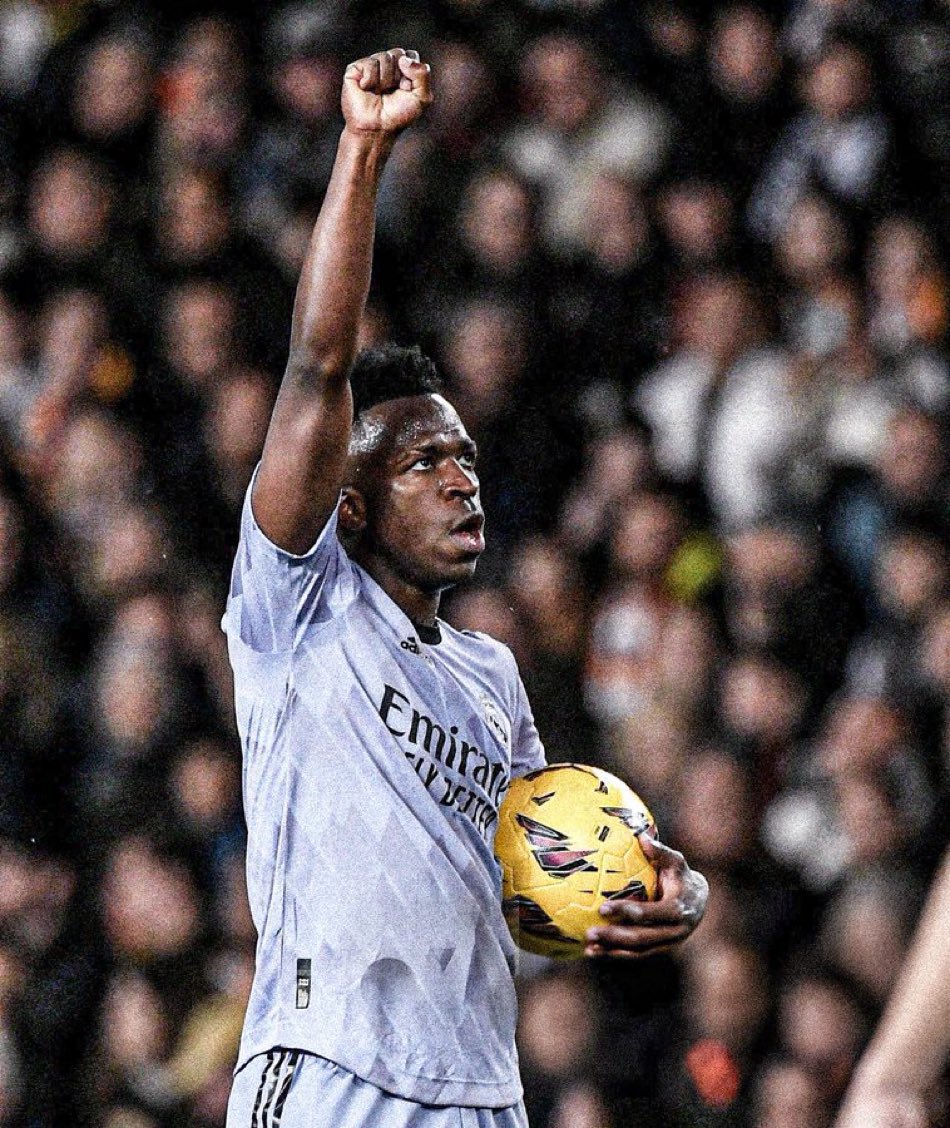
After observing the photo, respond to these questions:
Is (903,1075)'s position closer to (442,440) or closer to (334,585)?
(334,585)

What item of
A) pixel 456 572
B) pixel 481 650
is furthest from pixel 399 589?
pixel 481 650

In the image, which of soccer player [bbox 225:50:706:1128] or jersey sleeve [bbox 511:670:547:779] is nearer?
soccer player [bbox 225:50:706:1128]

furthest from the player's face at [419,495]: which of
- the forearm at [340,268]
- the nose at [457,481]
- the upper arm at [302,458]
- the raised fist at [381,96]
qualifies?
the raised fist at [381,96]

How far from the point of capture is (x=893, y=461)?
4.45 m

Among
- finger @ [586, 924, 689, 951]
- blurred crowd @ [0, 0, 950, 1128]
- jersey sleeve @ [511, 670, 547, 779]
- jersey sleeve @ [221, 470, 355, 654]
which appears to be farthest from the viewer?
blurred crowd @ [0, 0, 950, 1128]

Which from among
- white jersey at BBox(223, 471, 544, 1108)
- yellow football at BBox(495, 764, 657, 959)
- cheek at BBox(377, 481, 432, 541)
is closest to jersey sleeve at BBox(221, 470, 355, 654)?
white jersey at BBox(223, 471, 544, 1108)

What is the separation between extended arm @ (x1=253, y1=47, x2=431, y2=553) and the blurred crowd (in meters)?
2.17

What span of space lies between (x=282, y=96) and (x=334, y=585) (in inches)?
126

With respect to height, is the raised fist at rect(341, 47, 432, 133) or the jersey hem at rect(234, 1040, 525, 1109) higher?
the raised fist at rect(341, 47, 432, 133)

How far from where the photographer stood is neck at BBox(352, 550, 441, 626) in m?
2.80

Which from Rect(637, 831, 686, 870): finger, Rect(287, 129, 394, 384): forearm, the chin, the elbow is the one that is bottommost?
Rect(637, 831, 686, 870): finger

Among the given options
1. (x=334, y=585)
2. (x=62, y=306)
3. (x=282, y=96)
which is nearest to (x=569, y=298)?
(x=282, y=96)

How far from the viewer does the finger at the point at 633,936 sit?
8.65 feet

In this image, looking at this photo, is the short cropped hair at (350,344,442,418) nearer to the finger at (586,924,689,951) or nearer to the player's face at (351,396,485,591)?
the player's face at (351,396,485,591)
